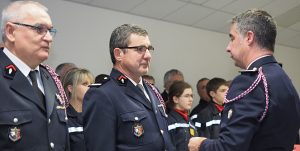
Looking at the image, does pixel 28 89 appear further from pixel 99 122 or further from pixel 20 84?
pixel 99 122

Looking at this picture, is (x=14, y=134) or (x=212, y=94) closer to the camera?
(x=14, y=134)

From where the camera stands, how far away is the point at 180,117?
3.67m

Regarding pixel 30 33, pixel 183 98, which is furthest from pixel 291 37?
pixel 30 33

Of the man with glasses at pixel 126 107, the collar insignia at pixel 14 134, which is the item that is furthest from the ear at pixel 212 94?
the collar insignia at pixel 14 134

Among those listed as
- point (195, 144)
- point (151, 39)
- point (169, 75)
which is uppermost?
point (151, 39)

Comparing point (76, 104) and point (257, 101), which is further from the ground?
point (76, 104)

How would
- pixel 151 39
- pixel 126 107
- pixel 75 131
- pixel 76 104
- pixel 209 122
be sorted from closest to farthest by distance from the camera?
pixel 126 107 < pixel 75 131 < pixel 76 104 < pixel 209 122 < pixel 151 39

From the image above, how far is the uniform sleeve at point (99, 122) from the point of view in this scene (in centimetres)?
188

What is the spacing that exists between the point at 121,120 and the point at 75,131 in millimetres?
867

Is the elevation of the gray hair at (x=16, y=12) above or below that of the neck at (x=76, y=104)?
above

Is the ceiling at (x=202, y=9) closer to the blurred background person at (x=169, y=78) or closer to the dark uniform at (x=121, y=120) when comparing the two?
the blurred background person at (x=169, y=78)

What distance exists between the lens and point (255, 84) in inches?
64.8

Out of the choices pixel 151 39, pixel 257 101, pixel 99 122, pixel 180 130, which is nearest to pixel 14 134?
pixel 99 122

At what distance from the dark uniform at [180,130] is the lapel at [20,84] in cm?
196
